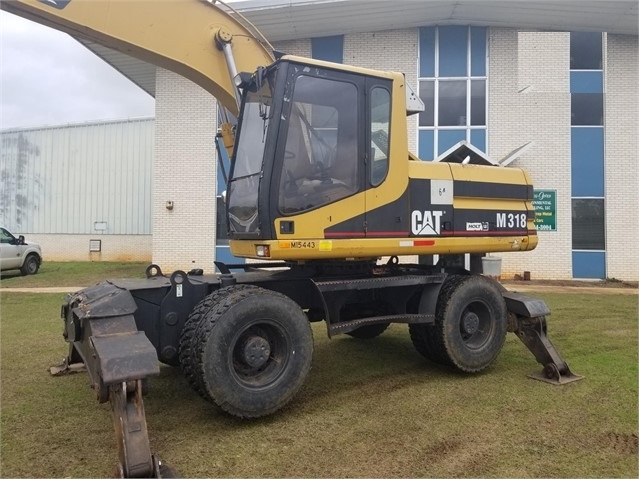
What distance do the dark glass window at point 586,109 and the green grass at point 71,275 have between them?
13.4 metres

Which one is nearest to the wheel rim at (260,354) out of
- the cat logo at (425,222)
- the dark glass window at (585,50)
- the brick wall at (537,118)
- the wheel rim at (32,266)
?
the cat logo at (425,222)

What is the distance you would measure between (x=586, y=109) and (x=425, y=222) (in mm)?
12303

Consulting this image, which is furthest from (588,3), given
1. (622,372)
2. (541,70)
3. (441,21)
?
(622,372)

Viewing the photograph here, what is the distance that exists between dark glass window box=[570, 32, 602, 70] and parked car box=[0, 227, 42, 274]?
18186mm

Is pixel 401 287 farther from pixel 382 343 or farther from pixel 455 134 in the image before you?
pixel 455 134

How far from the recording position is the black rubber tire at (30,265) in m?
17.2

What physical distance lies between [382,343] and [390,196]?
2819 mm

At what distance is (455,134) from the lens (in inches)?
604

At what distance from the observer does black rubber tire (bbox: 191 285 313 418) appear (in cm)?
411

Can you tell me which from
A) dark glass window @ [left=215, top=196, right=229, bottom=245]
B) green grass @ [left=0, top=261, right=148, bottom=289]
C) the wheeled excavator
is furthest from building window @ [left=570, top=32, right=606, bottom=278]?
green grass @ [left=0, top=261, right=148, bottom=289]

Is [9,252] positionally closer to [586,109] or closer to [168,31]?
[168,31]

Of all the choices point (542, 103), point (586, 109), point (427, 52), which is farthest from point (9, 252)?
point (586, 109)

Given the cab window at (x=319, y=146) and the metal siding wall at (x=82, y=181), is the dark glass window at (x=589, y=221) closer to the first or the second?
the cab window at (x=319, y=146)

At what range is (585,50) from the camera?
15219 millimetres
